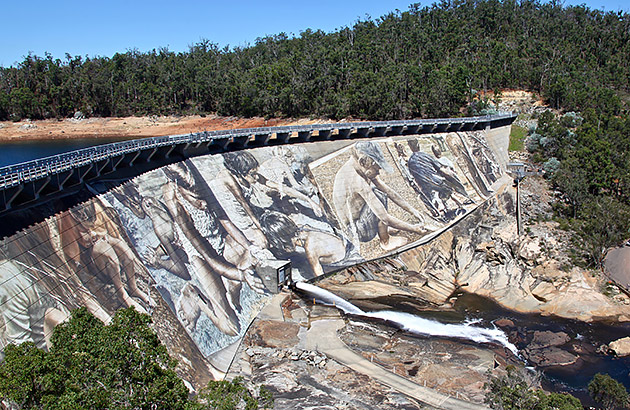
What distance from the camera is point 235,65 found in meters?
131

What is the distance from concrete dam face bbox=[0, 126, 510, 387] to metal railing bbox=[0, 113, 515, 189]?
2049mm

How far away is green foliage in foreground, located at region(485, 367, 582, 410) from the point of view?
23625 mm

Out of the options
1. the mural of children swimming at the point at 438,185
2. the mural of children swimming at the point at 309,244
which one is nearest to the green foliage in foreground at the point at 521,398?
the mural of children swimming at the point at 309,244

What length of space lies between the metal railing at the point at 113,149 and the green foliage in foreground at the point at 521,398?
98.1ft

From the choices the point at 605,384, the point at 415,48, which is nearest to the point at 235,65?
the point at 415,48

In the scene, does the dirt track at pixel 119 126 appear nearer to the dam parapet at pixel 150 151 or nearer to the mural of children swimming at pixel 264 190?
the dam parapet at pixel 150 151

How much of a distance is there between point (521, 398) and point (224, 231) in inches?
1088

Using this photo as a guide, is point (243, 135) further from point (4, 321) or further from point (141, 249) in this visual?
point (4, 321)

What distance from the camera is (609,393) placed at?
29969mm

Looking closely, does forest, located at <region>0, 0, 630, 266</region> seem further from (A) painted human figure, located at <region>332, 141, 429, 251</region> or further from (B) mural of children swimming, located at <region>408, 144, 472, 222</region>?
(A) painted human figure, located at <region>332, 141, 429, 251</region>

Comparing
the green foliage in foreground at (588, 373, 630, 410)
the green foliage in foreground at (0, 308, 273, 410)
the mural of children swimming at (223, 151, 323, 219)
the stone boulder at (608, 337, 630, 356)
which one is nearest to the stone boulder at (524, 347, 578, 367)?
the stone boulder at (608, 337, 630, 356)

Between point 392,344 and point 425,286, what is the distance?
12.0 metres

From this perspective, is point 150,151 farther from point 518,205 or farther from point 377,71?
point 377,71

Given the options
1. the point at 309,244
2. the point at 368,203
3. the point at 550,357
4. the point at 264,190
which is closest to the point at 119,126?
the point at 264,190
